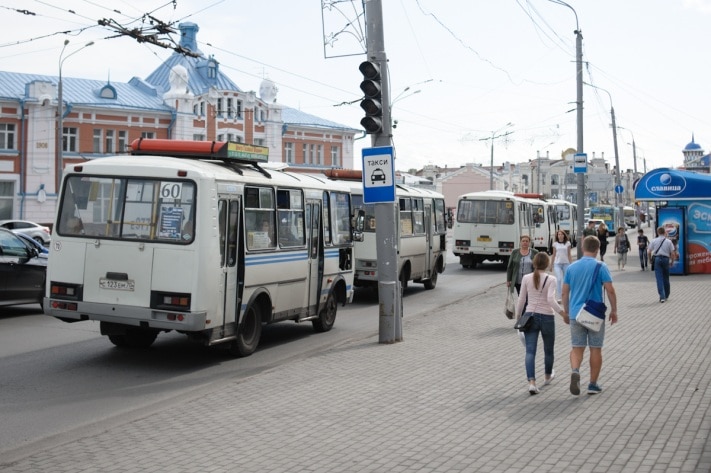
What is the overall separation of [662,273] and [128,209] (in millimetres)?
12798

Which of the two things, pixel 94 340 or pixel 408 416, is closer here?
pixel 408 416

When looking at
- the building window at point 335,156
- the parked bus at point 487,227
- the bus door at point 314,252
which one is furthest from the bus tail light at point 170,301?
the building window at point 335,156

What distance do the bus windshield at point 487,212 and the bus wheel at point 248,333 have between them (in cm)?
2115

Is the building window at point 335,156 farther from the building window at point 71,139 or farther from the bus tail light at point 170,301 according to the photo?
the bus tail light at point 170,301

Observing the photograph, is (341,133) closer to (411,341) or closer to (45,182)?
(45,182)

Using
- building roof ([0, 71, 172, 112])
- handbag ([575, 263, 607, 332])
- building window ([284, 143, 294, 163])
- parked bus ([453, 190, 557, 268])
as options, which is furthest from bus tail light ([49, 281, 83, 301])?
building window ([284, 143, 294, 163])

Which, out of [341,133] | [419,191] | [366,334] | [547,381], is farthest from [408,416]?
[341,133]

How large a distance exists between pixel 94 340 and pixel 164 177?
3784 millimetres

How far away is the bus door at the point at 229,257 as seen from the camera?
11.6 metres

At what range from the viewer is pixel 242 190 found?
40.3ft

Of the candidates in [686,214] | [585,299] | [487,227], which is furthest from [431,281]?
[585,299]

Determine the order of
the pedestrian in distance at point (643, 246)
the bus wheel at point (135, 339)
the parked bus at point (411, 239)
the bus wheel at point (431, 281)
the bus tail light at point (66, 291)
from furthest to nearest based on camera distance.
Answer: the pedestrian in distance at point (643, 246)
the bus wheel at point (431, 281)
the parked bus at point (411, 239)
the bus wheel at point (135, 339)
the bus tail light at point (66, 291)

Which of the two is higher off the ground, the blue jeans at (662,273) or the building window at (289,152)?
the building window at (289,152)

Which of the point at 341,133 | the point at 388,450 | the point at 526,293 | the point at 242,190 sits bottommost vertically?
the point at 388,450
